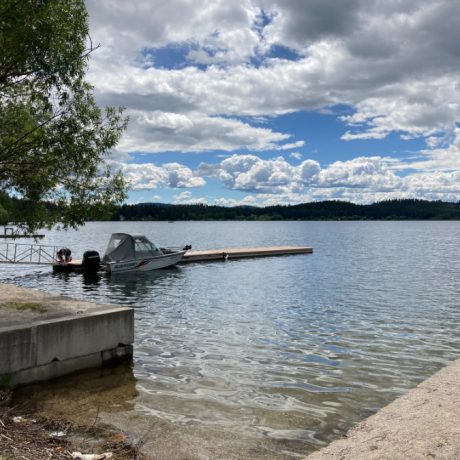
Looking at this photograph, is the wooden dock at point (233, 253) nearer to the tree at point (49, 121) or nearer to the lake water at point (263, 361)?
the lake water at point (263, 361)

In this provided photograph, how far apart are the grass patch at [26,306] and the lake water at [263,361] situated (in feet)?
6.76

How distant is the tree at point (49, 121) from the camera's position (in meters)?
10.4

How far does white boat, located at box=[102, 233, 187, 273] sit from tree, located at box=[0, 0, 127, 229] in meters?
21.2

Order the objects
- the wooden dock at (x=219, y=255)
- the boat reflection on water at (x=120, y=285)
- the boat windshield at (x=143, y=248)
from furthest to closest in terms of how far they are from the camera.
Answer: the boat windshield at (x=143, y=248) → the wooden dock at (x=219, y=255) → the boat reflection on water at (x=120, y=285)

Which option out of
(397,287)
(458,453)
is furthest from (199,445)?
(397,287)

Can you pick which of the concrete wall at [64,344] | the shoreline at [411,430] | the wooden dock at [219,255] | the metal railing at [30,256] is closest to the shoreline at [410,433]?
the shoreline at [411,430]

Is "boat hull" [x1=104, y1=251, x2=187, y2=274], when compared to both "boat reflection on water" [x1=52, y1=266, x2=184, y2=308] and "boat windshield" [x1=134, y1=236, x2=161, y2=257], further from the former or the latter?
"boat windshield" [x1=134, y1=236, x2=161, y2=257]

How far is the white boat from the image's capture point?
112 ft

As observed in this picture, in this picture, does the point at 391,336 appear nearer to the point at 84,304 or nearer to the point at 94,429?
the point at 84,304

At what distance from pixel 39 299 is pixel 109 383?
349 cm

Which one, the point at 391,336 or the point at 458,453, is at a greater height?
the point at 458,453

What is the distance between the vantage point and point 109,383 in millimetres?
10273

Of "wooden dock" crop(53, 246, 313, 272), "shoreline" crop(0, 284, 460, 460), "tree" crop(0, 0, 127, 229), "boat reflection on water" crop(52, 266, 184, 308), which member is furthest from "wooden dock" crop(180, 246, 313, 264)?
"shoreline" crop(0, 284, 460, 460)

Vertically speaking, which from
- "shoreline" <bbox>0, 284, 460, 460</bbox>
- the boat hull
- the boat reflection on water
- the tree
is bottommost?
the boat reflection on water
